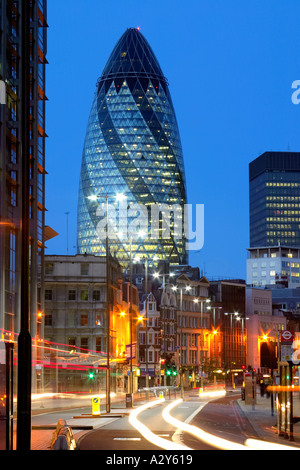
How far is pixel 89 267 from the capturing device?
4678 inches

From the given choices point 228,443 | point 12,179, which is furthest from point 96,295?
point 228,443

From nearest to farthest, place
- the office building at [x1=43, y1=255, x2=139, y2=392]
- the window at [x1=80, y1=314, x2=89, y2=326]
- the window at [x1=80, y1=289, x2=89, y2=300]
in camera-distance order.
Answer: the office building at [x1=43, y1=255, x2=139, y2=392] → the window at [x1=80, y1=314, x2=89, y2=326] → the window at [x1=80, y1=289, x2=89, y2=300]

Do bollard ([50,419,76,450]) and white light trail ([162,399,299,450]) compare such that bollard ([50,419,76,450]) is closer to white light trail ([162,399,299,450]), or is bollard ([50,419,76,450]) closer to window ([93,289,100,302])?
white light trail ([162,399,299,450])

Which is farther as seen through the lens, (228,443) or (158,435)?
(158,435)

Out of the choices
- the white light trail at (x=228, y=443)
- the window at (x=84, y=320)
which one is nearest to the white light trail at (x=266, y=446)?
the white light trail at (x=228, y=443)

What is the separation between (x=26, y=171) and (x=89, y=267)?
337 feet

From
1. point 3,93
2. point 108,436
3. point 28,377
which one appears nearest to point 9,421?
point 28,377

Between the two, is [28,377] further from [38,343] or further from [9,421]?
[38,343]

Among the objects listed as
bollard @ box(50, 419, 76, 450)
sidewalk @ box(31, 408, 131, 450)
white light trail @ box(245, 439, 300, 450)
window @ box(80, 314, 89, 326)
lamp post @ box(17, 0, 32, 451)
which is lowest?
sidewalk @ box(31, 408, 131, 450)

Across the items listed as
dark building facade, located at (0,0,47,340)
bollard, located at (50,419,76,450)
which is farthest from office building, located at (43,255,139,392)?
bollard, located at (50,419,76,450)

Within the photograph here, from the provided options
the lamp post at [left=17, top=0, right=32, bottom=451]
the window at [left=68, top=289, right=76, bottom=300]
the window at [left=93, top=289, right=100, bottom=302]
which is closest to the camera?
the lamp post at [left=17, top=0, right=32, bottom=451]

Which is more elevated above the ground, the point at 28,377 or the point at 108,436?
the point at 28,377

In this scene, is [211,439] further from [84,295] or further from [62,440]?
[84,295]

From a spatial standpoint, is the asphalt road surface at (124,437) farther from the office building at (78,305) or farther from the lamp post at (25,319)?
the office building at (78,305)
